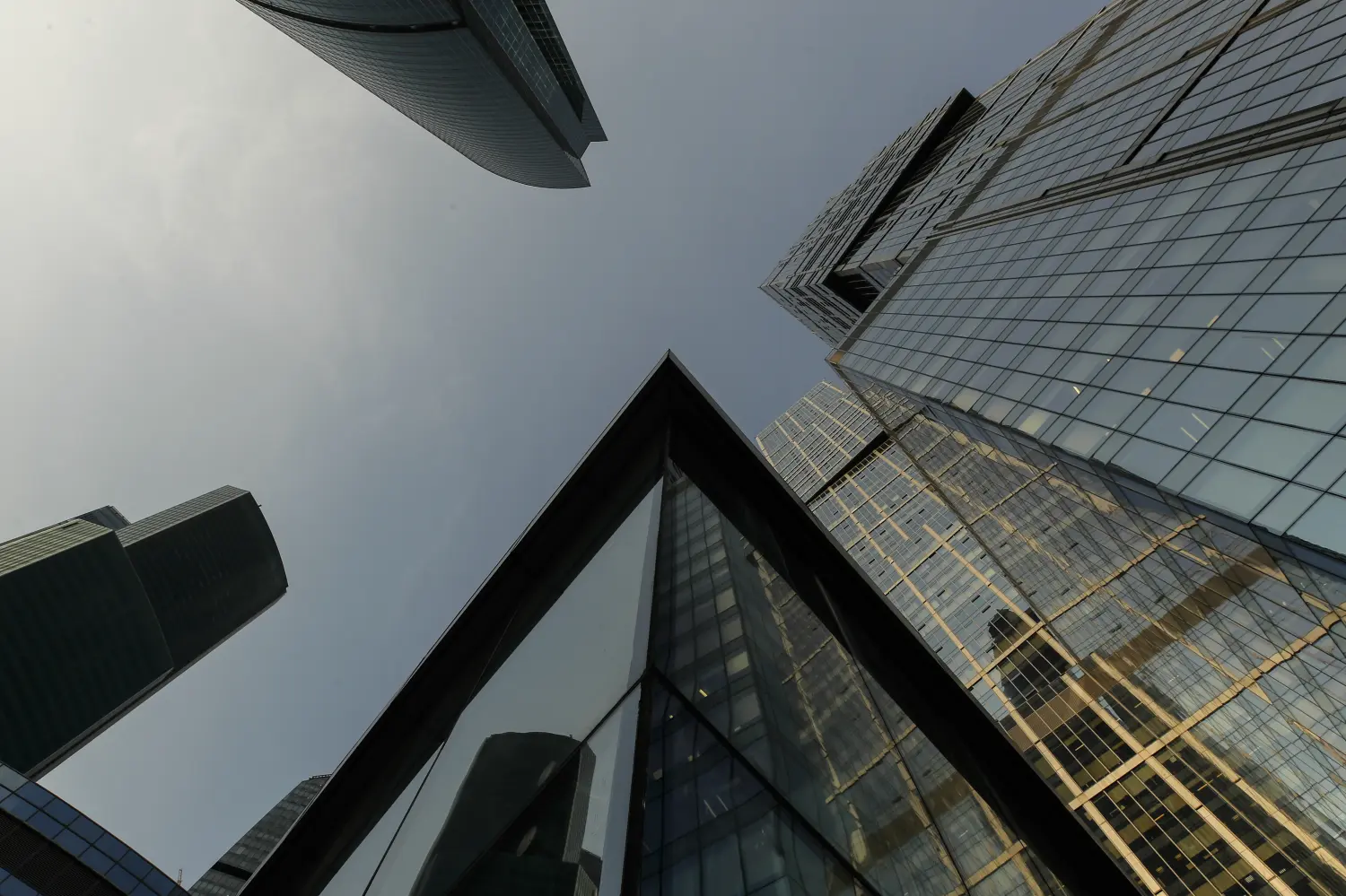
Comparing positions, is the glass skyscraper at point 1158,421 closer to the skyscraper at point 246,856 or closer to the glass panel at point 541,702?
the glass panel at point 541,702

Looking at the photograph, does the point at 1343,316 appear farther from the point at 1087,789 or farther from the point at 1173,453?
the point at 1087,789

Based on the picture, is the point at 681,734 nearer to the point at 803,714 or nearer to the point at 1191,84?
the point at 803,714

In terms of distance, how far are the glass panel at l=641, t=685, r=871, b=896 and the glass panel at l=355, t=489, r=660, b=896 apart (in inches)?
29.7

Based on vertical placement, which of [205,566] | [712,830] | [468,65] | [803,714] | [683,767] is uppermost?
[468,65]

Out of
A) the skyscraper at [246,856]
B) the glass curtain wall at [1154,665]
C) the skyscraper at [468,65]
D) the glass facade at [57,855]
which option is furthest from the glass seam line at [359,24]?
the skyscraper at [246,856]

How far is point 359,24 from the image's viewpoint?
3423 inches

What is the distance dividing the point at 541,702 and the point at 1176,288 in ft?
87.1

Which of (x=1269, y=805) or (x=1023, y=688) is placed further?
(x=1023, y=688)

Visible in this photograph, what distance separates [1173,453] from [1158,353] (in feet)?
14.6

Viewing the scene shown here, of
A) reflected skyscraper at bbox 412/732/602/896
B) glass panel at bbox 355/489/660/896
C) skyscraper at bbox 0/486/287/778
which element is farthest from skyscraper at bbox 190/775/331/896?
reflected skyscraper at bbox 412/732/602/896

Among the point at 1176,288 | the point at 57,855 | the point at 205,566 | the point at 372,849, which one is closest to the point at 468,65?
the point at 1176,288

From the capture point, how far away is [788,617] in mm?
9781

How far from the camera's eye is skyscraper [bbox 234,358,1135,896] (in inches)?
221

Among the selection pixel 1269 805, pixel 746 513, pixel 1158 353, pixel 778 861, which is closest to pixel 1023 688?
pixel 1269 805
